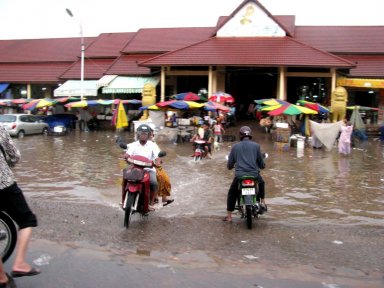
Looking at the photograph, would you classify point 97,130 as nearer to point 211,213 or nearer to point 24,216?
point 211,213

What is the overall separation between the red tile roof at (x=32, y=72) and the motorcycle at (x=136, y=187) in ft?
93.6

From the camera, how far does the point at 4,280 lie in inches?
161

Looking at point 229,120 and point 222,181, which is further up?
point 229,120

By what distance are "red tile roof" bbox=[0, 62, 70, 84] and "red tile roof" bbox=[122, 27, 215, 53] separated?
6.13 m

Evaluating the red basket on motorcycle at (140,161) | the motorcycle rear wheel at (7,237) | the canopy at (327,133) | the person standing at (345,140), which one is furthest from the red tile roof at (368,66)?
the motorcycle rear wheel at (7,237)

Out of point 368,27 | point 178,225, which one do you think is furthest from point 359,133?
point 178,225

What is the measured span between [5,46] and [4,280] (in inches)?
1595

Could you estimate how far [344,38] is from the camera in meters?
30.9

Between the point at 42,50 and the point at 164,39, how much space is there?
11.8 meters

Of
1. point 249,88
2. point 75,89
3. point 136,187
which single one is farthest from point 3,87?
point 136,187

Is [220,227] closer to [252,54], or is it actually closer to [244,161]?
[244,161]

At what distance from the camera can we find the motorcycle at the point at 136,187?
6.42 meters

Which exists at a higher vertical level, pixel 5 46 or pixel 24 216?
pixel 5 46

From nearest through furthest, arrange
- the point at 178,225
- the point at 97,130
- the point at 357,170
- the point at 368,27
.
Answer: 1. the point at 178,225
2. the point at 357,170
3. the point at 97,130
4. the point at 368,27
